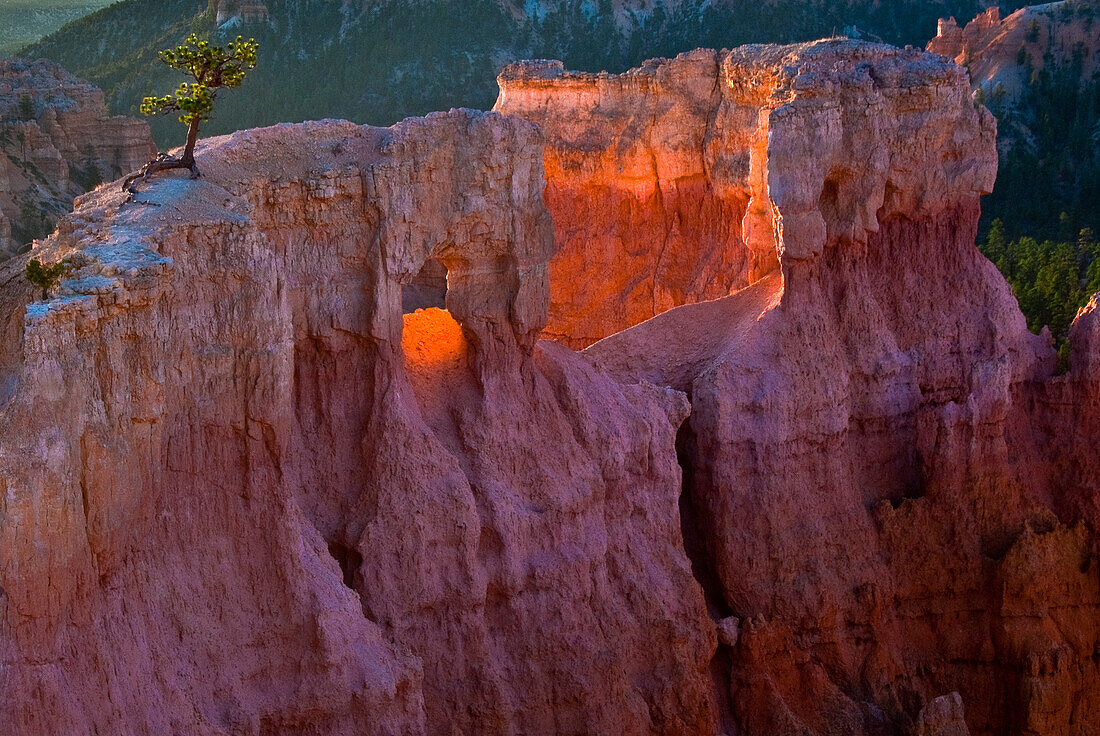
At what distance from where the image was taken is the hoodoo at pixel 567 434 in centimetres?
1258

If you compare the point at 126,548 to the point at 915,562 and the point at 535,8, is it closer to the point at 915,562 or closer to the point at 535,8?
the point at 915,562

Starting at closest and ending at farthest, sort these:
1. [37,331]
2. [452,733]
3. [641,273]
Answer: [37,331] → [452,733] → [641,273]

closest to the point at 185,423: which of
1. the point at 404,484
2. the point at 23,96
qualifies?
the point at 404,484

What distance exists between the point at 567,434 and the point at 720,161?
7.66m

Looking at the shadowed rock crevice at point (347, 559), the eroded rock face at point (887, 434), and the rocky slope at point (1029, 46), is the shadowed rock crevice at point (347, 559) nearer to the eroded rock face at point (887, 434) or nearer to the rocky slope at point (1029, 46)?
the eroded rock face at point (887, 434)

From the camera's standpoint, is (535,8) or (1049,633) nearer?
(1049,633)

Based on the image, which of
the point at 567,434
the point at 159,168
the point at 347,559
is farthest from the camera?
the point at 567,434

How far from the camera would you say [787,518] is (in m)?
19.5

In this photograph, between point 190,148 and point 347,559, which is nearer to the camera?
point 190,148

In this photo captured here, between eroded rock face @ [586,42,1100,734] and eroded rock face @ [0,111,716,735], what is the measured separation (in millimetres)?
1621

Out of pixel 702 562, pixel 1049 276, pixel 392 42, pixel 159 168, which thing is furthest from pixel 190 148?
pixel 392 42

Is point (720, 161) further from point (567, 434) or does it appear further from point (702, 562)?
point (567, 434)

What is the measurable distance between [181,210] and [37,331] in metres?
2.20

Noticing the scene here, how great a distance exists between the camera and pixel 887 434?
2061 cm
